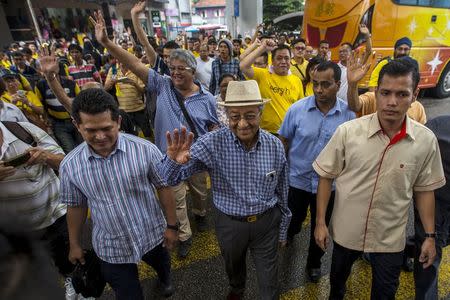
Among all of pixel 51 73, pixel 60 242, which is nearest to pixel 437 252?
pixel 60 242

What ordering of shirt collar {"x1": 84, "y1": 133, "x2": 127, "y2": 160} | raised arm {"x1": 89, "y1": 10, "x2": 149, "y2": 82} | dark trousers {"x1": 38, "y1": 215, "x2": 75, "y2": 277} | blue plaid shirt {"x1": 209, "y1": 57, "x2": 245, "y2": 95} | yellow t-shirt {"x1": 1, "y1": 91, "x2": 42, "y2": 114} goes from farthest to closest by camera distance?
1. blue plaid shirt {"x1": 209, "y1": 57, "x2": 245, "y2": 95}
2. yellow t-shirt {"x1": 1, "y1": 91, "x2": 42, "y2": 114}
3. raised arm {"x1": 89, "y1": 10, "x2": 149, "y2": 82}
4. dark trousers {"x1": 38, "y1": 215, "x2": 75, "y2": 277}
5. shirt collar {"x1": 84, "y1": 133, "x2": 127, "y2": 160}

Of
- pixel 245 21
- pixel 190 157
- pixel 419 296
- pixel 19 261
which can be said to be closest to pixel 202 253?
pixel 190 157

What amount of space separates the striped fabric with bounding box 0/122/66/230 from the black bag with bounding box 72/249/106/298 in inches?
16.0

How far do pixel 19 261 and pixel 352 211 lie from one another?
6.06 ft

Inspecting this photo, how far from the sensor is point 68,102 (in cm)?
296

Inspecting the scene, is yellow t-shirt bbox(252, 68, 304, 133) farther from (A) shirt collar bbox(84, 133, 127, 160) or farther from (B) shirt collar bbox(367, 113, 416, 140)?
(A) shirt collar bbox(84, 133, 127, 160)

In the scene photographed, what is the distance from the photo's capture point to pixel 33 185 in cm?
204

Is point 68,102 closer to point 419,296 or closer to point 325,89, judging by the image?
point 325,89

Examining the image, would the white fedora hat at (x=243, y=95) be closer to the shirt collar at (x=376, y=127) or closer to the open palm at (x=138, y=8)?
the shirt collar at (x=376, y=127)

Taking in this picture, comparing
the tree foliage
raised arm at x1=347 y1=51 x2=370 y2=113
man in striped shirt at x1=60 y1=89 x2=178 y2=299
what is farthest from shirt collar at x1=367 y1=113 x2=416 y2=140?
the tree foliage

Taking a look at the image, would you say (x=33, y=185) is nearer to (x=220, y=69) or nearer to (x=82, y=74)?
(x=220, y=69)

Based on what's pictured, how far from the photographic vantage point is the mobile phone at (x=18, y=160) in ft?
5.88

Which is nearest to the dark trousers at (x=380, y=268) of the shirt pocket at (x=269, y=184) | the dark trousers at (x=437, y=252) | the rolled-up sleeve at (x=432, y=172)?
the dark trousers at (x=437, y=252)

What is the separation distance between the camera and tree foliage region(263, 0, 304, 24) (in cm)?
3153
